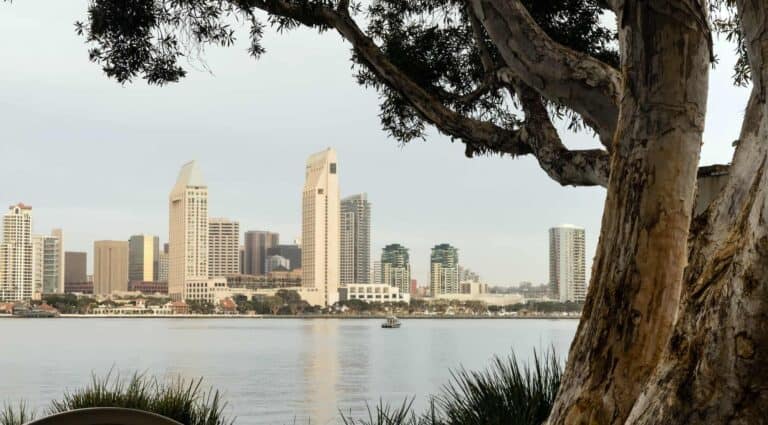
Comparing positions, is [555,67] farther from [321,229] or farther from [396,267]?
[396,267]

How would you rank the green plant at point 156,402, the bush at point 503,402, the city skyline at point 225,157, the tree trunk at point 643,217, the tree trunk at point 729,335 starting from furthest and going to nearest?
the city skyline at point 225,157 < the green plant at point 156,402 < the bush at point 503,402 < the tree trunk at point 643,217 < the tree trunk at point 729,335

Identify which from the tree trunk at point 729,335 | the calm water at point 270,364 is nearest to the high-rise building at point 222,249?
the calm water at point 270,364

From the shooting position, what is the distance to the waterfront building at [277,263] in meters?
131

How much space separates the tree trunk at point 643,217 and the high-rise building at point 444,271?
392 ft

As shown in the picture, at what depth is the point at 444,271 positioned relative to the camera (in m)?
123

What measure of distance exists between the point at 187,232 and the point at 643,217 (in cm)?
13446

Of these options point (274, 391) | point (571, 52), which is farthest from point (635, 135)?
point (274, 391)

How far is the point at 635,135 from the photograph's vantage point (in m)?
3.03

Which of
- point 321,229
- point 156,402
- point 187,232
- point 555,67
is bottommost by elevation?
point 156,402

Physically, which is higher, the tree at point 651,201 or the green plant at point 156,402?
the tree at point 651,201

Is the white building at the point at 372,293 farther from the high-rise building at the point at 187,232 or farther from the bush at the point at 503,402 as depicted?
the bush at the point at 503,402

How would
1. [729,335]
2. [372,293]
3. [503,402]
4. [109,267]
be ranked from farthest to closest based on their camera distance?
[109,267] < [372,293] < [503,402] < [729,335]

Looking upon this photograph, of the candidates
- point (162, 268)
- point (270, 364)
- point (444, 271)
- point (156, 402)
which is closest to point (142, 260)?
point (162, 268)

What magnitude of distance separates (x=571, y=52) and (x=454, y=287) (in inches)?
4755
